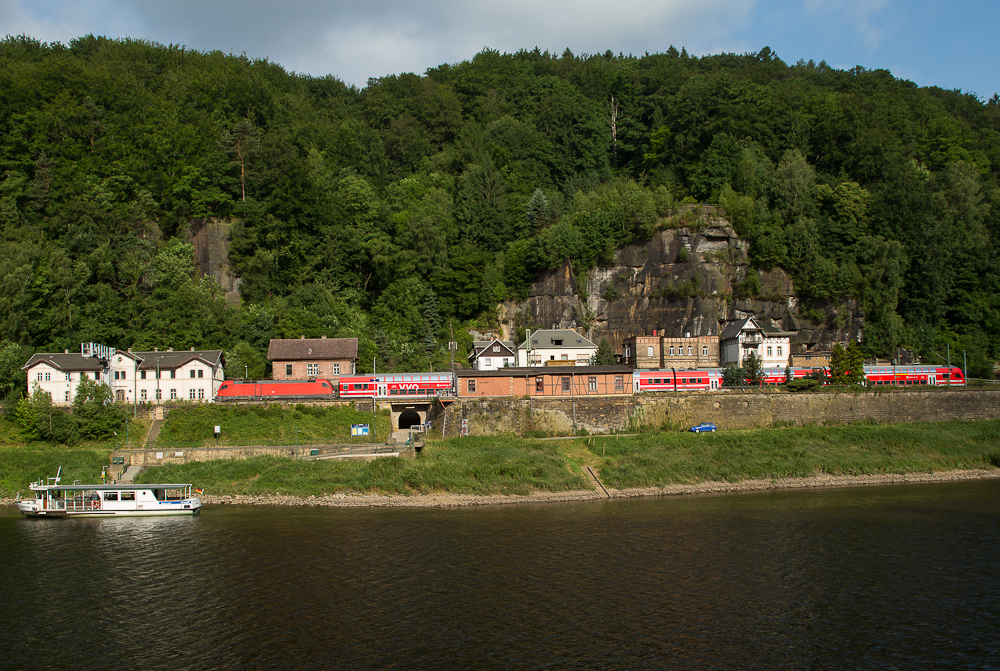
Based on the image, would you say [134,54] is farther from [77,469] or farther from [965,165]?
[965,165]

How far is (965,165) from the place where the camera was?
8012 cm

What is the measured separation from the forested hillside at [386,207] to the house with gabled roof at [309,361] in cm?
272

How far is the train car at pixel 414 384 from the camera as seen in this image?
53.5 meters

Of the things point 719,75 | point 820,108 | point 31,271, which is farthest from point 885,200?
point 31,271

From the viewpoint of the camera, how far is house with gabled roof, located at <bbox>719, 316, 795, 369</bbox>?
64750 mm

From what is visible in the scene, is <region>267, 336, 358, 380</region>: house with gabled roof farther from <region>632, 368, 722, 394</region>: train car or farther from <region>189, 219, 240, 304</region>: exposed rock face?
<region>632, 368, 722, 394</region>: train car

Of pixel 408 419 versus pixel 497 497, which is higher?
pixel 408 419

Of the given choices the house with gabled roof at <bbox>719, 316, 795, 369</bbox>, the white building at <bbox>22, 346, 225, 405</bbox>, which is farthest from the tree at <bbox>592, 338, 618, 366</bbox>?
the white building at <bbox>22, 346, 225, 405</bbox>

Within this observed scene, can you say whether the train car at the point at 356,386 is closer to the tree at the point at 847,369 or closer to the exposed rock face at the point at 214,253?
the exposed rock face at the point at 214,253

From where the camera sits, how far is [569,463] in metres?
44.2

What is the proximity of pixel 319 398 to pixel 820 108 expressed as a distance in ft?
213

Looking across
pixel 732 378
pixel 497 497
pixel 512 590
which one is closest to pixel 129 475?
pixel 497 497

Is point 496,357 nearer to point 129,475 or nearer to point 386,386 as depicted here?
point 386,386

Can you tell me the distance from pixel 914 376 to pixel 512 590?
48309mm
